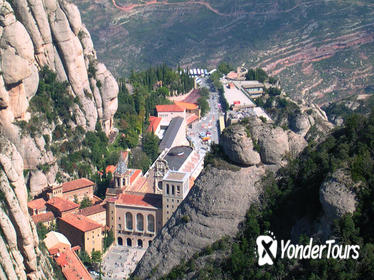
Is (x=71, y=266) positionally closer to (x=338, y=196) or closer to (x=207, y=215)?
(x=207, y=215)

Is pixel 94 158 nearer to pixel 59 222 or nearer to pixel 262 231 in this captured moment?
pixel 59 222

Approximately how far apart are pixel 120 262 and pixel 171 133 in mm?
25039

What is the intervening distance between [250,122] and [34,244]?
24229 mm

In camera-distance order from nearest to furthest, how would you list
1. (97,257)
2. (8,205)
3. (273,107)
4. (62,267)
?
(8,205) < (62,267) < (97,257) < (273,107)

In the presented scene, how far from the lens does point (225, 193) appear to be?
104ft

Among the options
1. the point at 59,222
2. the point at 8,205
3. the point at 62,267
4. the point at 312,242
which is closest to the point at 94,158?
the point at 59,222

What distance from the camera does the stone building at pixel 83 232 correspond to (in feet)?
203

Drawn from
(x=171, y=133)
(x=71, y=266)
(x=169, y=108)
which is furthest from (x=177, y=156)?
(x=71, y=266)

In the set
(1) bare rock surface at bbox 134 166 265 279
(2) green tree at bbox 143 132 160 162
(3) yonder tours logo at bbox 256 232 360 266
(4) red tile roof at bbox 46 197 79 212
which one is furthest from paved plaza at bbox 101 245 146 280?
(3) yonder tours logo at bbox 256 232 360 266

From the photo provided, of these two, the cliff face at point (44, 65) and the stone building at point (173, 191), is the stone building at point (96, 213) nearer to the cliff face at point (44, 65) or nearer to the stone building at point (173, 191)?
the stone building at point (173, 191)

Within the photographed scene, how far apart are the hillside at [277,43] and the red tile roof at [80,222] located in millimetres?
84310

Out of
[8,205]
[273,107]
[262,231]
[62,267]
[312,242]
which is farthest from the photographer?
A: [273,107]

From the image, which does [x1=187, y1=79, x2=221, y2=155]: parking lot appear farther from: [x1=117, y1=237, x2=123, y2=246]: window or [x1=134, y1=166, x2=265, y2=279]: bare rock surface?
[x1=134, y1=166, x2=265, y2=279]: bare rock surface

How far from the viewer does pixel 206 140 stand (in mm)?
85625
